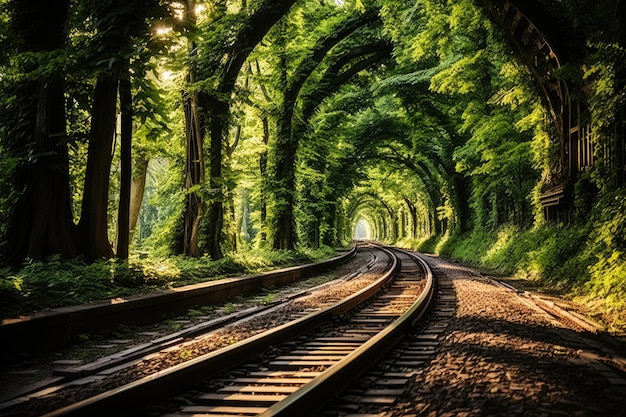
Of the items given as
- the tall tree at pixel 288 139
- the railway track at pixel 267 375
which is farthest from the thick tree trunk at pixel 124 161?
the tall tree at pixel 288 139

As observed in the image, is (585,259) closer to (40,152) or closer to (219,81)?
(219,81)

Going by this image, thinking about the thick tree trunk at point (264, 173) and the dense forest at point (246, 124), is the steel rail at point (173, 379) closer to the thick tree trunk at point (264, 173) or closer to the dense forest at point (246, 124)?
the dense forest at point (246, 124)

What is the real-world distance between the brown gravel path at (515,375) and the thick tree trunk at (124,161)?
626 cm

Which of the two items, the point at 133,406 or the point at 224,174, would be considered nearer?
the point at 133,406

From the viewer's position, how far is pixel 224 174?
14.0 meters

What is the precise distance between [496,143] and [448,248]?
Result: 52.1ft

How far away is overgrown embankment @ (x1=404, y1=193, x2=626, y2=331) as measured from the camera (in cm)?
793

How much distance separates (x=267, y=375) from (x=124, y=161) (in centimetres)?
631

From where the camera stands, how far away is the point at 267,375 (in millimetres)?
4645

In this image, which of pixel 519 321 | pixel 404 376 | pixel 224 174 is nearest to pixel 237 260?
pixel 224 174

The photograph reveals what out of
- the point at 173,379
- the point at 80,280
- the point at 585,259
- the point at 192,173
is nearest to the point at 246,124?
the point at 192,173

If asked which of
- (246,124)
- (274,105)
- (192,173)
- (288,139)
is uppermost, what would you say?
(274,105)

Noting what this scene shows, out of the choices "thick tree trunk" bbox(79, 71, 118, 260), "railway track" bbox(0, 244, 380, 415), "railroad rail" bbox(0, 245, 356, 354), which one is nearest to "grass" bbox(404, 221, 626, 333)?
"railway track" bbox(0, 244, 380, 415)

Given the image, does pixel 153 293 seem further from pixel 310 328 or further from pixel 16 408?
pixel 16 408
